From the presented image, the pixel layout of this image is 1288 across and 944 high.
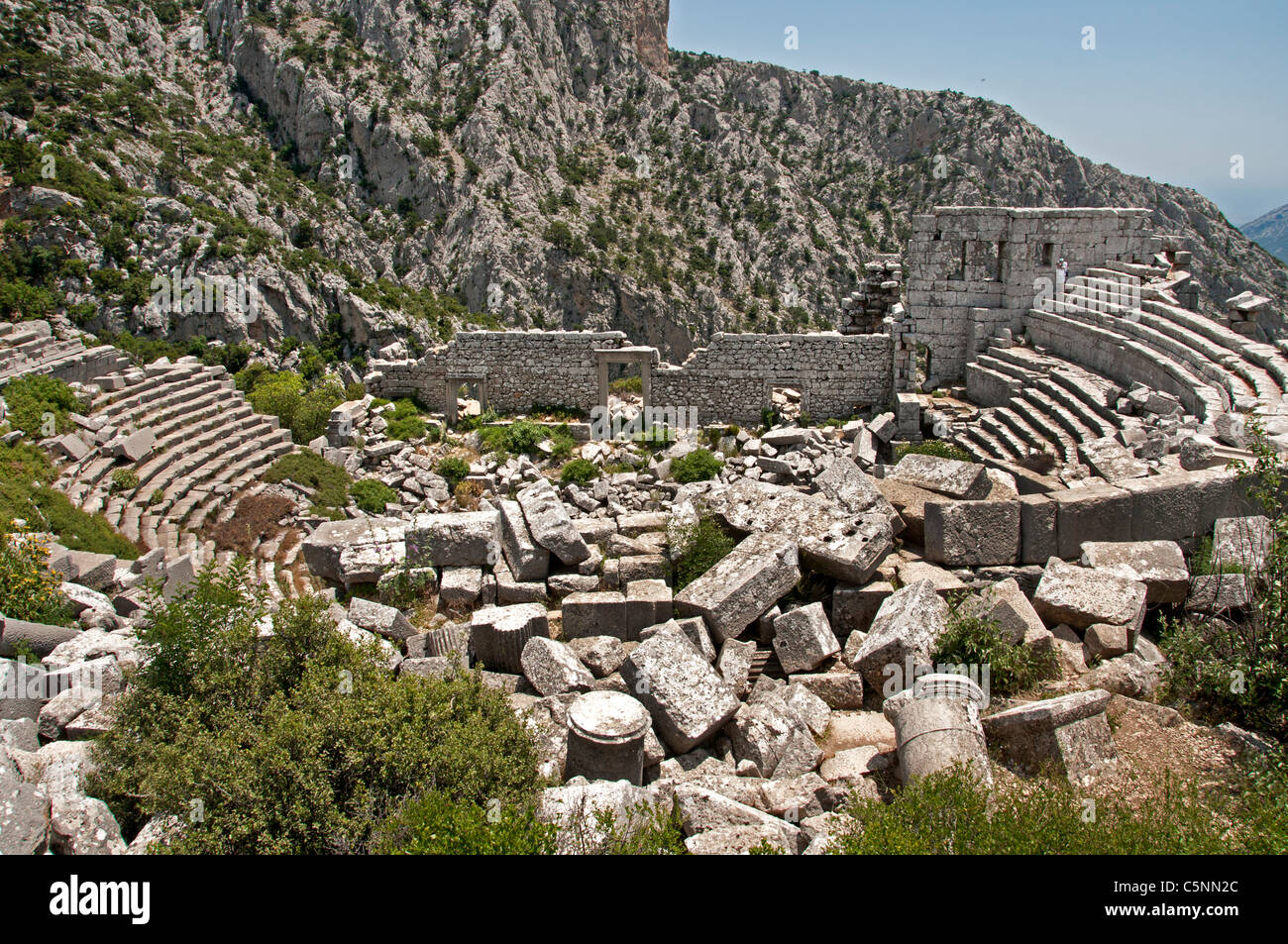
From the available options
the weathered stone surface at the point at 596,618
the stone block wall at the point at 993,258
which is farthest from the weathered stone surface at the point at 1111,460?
the stone block wall at the point at 993,258

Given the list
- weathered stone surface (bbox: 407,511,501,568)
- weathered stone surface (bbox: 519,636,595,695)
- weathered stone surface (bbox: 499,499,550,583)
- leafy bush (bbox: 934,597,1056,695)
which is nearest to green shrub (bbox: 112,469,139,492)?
weathered stone surface (bbox: 407,511,501,568)

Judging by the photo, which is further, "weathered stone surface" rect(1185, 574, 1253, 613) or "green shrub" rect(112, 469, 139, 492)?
"green shrub" rect(112, 469, 139, 492)

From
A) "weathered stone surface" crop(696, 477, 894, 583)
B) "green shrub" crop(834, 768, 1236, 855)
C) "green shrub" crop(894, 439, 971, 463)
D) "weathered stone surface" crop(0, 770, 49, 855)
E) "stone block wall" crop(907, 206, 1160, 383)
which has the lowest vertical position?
"weathered stone surface" crop(0, 770, 49, 855)

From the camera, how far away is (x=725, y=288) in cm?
6153

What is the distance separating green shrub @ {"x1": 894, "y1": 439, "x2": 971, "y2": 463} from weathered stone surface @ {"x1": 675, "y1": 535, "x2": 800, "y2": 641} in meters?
6.27

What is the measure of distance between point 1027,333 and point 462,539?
48.3 feet

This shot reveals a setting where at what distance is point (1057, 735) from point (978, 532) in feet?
10.5

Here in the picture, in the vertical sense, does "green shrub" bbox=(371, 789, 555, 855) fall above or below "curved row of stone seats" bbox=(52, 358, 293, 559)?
below

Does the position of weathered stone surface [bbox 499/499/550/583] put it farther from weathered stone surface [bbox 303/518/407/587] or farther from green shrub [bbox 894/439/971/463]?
green shrub [bbox 894/439/971/463]

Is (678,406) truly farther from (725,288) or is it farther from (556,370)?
(725,288)

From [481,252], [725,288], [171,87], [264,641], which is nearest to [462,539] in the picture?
[264,641]

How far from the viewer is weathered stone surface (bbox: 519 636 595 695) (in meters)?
7.80

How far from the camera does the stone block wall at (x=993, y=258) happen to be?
18.6 m

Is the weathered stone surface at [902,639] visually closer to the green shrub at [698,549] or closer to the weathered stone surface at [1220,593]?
the green shrub at [698,549]
